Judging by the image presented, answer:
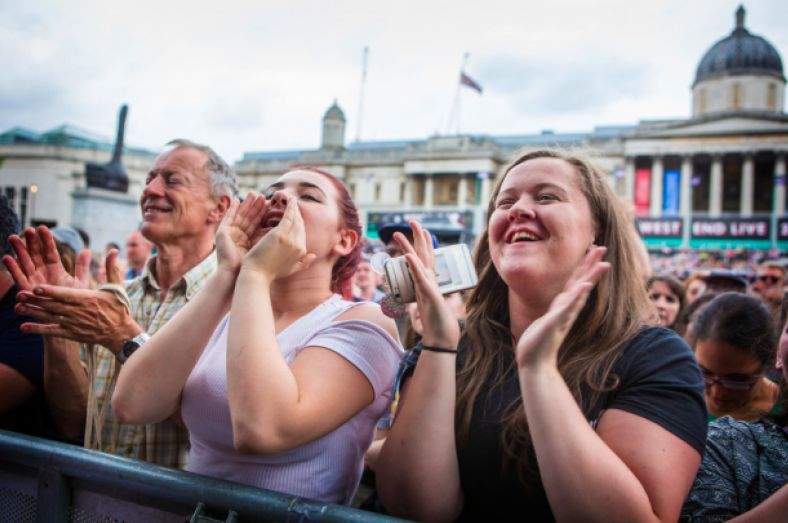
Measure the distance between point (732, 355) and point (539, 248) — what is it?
1.69 m

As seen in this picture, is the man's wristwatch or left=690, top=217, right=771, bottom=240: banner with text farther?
left=690, top=217, right=771, bottom=240: banner with text

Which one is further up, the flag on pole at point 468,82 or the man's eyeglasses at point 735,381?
the flag on pole at point 468,82

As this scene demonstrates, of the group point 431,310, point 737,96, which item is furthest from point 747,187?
point 431,310

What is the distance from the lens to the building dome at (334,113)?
6356 cm

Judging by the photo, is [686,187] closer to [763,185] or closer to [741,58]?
[763,185]

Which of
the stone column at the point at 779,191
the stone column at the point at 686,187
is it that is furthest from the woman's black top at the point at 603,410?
the stone column at the point at 686,187

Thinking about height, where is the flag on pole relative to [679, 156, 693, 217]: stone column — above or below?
above

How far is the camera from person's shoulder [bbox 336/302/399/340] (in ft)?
6.57

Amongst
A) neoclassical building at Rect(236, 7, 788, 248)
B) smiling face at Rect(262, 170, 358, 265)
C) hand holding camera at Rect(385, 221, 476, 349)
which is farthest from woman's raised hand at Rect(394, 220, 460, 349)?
neoclassical building at Rect(236, 7, 788, 248)

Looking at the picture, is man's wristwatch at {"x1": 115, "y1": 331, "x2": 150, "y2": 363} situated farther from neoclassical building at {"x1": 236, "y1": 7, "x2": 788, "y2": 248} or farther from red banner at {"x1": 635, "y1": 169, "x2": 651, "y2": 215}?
red banner at {"x1": 635, "y1": 169, "x2": 651, "y2": 215}

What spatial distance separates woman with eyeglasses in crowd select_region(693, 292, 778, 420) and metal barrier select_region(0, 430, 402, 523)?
2.28 m

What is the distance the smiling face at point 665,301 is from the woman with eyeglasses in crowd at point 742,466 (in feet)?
12.7

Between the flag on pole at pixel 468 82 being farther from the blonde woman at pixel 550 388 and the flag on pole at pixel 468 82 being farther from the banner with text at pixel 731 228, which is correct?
the blonde woman at pixel 550 388

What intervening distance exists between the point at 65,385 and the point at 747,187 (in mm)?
53769
